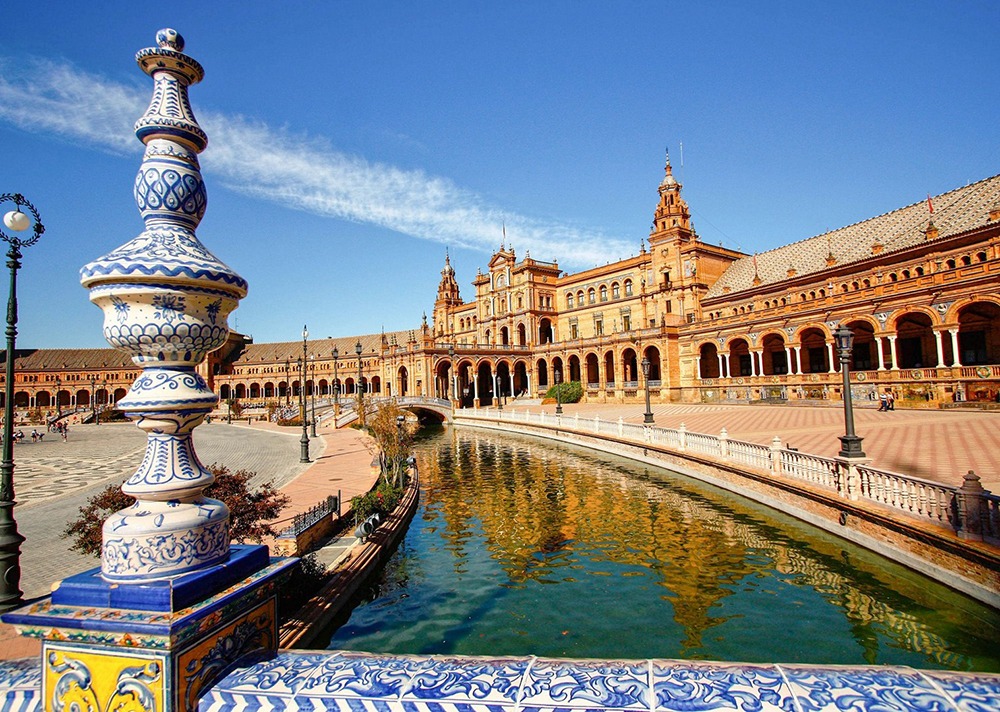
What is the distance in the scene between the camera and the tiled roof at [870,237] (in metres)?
32.4

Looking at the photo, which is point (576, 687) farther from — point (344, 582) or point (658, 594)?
point (344, 582)

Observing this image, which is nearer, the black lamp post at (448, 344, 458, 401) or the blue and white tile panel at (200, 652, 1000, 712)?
the blue and white tile panel at (200, 652, 1000, 712)

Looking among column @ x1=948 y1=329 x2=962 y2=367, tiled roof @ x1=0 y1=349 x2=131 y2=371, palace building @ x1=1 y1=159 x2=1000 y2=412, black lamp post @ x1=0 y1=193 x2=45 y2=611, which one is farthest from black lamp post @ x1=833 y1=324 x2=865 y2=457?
tiled roof @ x1=0 y1=349 x2=131 y2=371

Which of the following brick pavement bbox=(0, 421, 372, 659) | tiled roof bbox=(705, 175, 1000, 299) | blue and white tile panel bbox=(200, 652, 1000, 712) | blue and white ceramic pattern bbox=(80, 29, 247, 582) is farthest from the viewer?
tiled roof bbox=(705, 175, 1000, 299)

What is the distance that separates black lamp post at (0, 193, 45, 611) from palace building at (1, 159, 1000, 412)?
69.6 ft

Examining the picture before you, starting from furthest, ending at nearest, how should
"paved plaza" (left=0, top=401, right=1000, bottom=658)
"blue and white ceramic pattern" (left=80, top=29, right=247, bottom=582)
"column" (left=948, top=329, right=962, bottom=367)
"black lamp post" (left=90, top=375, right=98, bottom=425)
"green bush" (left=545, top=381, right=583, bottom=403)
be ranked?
"black lamp post" (left=90, top=375, right=98, bottom=425) < "green bush" (left=545, top=381, right=583, bottom=403) < "column" (left=948, top=329, right=962, bottom=367) < "paved plaza" (left=0, top=401, right=1000, bottom=658) < "blue and white ceramic pattern" (left=80, top=29, right=247, bottom=582)

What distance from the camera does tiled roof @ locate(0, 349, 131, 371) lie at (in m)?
86.4

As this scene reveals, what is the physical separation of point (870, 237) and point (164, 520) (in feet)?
157

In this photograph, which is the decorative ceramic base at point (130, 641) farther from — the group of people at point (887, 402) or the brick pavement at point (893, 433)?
the group of people at point (887, 402)

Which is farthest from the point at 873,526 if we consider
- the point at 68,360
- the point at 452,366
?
the point at 68,360

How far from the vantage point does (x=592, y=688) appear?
190 cm

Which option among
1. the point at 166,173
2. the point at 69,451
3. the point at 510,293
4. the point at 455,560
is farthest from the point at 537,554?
the point at 510,293

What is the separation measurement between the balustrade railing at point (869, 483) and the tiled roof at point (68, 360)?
95.9 meters

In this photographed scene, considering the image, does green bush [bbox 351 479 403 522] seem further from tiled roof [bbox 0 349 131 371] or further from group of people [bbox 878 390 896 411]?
tiled roof [bbox 0 349 131 371]
